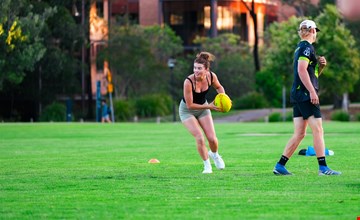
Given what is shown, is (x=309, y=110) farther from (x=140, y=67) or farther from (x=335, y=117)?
(x=140, y=67)

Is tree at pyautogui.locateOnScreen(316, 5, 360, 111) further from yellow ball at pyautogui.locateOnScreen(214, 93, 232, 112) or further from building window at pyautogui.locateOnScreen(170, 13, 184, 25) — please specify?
yellow ball at pyautogui.locateOnScreen(214, 93, 232, 112)

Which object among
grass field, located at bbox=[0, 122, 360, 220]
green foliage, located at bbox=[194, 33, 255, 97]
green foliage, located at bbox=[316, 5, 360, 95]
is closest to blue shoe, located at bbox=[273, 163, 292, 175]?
grass field, located at bbox=[0, 122, 360, 220]

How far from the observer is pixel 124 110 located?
255 feet

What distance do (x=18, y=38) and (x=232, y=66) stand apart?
37.8 metres

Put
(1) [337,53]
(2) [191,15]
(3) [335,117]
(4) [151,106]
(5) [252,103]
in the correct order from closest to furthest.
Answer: (3) [335,117], (1) [337,53], (4) [151,106], (5) [252,103], (2) [191,15]

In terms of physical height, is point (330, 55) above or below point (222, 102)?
below

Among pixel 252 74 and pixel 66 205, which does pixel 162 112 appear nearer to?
pixel 252 74

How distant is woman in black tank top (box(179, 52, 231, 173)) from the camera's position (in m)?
18.3

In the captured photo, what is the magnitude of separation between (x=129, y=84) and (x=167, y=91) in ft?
9.88

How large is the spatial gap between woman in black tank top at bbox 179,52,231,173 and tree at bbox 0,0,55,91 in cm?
3074

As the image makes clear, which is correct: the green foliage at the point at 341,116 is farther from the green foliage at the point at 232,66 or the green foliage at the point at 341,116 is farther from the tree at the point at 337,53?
the green foliage at the point at 232,66

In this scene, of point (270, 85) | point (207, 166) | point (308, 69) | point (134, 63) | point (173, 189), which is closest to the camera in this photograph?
point (173, 189)

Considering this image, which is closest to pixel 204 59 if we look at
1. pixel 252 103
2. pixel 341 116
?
pixel 341 116

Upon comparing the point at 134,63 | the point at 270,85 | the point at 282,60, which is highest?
the point at 282,60
